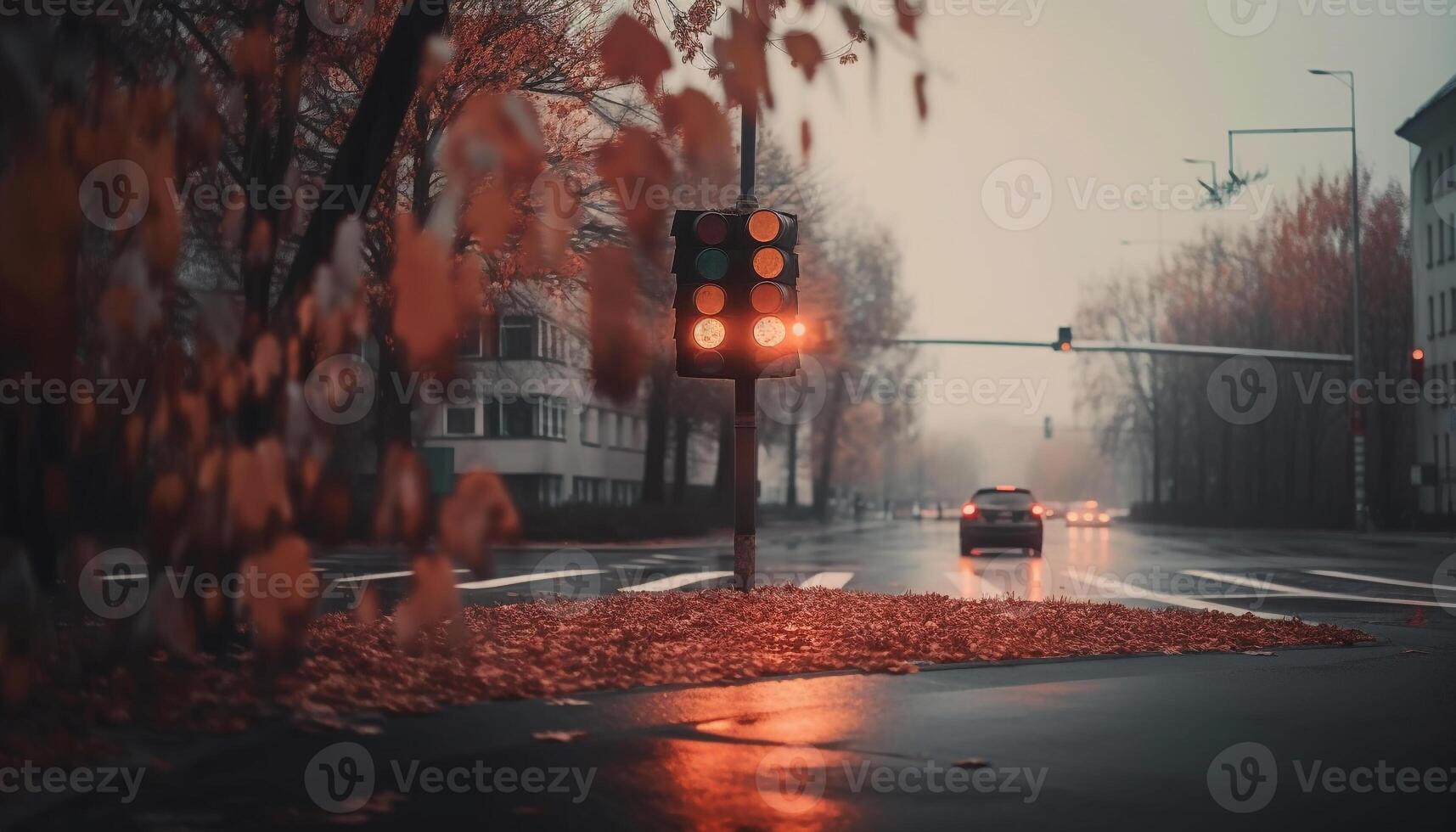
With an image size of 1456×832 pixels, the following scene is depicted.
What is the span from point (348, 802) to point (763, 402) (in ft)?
135

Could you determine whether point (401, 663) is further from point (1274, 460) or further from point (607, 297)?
point (1274, 460)

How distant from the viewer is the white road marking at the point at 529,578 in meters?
18.4

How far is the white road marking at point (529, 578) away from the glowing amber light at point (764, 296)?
686 cm

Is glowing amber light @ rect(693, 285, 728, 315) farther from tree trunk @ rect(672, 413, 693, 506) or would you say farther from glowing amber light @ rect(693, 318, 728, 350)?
tree trunk @ rect(672, 413, 693, 506)

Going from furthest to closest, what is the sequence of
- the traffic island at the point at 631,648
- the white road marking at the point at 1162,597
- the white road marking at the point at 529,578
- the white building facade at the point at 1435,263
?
the white building facade at the point at 1435,263 → the white road marking at the point at 529,578 → the white road marking at the point at 1162,597 → the traffic island at the point at 631,648

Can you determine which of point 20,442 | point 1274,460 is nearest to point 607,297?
point 20,442

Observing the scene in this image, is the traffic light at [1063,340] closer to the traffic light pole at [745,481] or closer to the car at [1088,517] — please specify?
the car at [1088,517]

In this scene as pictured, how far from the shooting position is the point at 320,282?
25.3 feet

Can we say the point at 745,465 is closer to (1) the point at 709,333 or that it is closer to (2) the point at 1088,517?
(1) the point at 709,333

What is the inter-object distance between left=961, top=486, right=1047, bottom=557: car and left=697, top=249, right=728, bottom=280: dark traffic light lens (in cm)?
2001

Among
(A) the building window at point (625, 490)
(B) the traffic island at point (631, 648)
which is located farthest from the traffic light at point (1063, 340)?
(A) the building window at point (625, 490)

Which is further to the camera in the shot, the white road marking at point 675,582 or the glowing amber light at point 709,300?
the white road marking at point 675,582

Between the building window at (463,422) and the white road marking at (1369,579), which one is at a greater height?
the building window at (463,422)

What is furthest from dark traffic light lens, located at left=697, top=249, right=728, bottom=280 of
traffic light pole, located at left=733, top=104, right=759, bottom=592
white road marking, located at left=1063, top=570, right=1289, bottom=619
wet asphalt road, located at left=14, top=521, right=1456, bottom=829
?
white road marking, located at left=1063, top=570, right=1289, bottom=619
